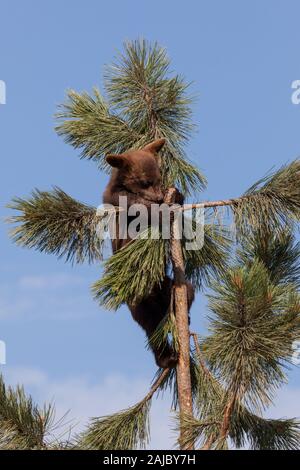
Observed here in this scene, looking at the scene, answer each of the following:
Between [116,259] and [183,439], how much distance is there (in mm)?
1273

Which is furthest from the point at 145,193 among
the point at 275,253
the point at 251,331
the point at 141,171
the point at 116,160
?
the point at 251,331

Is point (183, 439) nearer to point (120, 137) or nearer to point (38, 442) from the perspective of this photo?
point (38, 442)

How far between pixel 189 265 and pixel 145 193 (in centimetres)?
78

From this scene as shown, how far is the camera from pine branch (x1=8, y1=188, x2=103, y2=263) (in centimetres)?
623

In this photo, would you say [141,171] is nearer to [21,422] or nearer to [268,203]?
[268,203]

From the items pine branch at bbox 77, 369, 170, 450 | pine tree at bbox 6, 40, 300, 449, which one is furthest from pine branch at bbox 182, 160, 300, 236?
pine branch at bbox 77, 369, 170, 450

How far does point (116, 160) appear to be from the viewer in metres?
6.72

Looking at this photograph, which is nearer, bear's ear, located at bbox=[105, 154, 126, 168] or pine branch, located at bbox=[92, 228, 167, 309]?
pine branch, located at bbox=[92, 228, 167, 309]

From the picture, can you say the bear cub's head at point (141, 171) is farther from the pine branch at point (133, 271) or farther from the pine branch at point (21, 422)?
the pine branch at point (21, 422)

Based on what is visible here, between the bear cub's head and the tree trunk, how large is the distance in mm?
672

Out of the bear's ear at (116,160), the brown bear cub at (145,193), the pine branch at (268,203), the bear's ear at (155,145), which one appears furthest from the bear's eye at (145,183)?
the pine branch at (268,203)

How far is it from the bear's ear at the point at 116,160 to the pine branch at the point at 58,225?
0.55 meters

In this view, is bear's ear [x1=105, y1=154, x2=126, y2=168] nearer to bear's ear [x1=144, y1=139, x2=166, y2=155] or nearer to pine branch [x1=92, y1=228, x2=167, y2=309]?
bear's ear [x1=144, y1=139, x2=166, y2=155]
